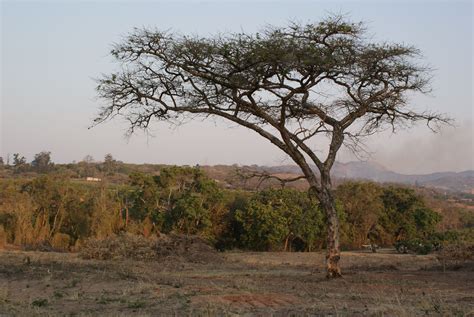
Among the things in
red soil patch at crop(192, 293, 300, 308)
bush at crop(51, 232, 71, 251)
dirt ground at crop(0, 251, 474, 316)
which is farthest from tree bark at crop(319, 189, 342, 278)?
bush at crop(51, 232, 71, 251)

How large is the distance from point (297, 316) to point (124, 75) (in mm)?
8047

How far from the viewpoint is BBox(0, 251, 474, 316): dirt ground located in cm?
862

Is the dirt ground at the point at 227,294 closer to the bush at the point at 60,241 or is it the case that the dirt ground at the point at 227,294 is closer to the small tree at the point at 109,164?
the bush at the point at 60,241

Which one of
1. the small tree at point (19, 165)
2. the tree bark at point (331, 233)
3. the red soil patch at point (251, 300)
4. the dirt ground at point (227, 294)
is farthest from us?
the small tree at point (19, 165)

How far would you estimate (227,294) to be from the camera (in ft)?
34.2

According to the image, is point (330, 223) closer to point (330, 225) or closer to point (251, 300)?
point (330, 225)

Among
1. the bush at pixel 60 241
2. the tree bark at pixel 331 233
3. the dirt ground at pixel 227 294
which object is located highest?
the tree bark at pixel 331 233

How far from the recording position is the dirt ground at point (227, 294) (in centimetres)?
862

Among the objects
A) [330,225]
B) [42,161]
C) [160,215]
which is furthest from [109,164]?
[330,225]

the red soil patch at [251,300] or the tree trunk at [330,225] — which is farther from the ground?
the tree trunk at [330,225]

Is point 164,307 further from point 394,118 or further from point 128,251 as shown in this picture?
point 128,251

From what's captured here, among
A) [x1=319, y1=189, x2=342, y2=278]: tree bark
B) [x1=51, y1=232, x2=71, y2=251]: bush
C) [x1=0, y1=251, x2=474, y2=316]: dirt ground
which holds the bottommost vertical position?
[x1=51, y1=232, x2=71, y2=251]: bush

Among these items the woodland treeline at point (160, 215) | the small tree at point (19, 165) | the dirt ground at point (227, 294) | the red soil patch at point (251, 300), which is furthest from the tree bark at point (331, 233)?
the small tree at point (19, 165)

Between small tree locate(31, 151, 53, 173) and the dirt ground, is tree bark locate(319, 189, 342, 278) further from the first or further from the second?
small tree locate(31, 151, 53, 173)
